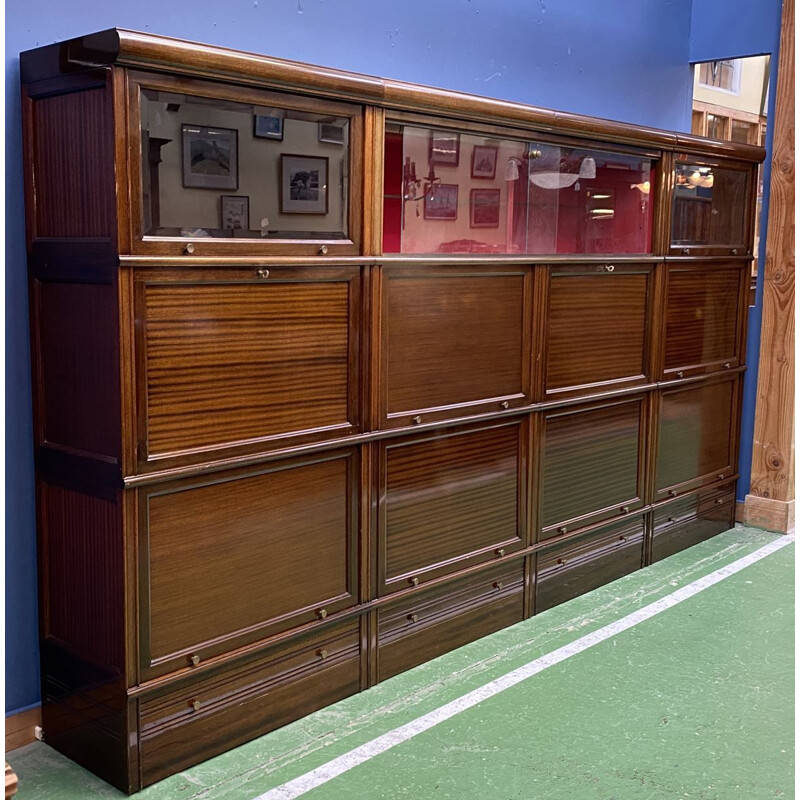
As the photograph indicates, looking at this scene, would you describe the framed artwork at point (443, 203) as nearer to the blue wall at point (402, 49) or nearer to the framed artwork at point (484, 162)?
the framed artwork at point (484, 162)

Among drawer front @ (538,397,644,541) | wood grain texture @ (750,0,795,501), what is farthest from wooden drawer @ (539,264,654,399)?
wood grain texture @ (750,0,795,501)

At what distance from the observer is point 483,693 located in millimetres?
3420

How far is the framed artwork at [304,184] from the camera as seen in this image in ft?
9.70

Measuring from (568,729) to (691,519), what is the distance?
2.23 m

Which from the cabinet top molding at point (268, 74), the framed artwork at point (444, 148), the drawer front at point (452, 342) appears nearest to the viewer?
the cabinet top molding at point (268, 74)

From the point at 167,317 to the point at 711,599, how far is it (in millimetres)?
2860

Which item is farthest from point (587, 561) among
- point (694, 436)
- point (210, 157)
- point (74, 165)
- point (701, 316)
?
point (74, 165)

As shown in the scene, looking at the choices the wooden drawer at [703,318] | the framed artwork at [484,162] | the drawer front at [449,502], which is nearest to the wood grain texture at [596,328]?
the wooden drawer at [703,318]

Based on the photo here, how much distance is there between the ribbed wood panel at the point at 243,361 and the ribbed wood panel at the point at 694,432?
2.21 meters

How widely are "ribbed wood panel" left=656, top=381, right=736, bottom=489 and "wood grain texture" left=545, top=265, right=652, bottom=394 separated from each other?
0.40 meters

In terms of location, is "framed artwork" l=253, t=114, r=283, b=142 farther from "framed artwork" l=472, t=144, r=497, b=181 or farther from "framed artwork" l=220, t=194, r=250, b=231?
"framed artwork" l=472, t=144, r=497, b=181

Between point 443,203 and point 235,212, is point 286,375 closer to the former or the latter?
point 235,212

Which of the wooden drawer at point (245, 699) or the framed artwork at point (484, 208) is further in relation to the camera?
the framed artwork at point (484, 208)

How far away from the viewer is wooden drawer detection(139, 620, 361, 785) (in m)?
2.81
